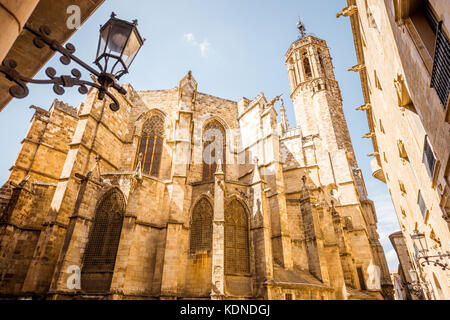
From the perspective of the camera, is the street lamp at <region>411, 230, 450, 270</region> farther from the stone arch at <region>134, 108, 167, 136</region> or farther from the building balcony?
the stone arch at <region>134, 108, 167, 136</region>

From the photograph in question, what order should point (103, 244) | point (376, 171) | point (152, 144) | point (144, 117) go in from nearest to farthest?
1. point (103, 244)
2. point (376, 171)
3. point (152, 144)
4. point (144, 117)

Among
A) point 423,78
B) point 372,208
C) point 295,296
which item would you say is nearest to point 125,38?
point 423,78

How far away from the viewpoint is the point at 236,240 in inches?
511

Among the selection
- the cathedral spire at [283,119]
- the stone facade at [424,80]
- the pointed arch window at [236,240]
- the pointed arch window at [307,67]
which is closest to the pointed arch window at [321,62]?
the pointed arch window at [307,67]

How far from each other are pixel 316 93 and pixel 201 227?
20219 mm

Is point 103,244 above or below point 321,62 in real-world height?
below

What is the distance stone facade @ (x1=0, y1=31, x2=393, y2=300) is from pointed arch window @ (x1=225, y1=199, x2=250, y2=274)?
0.05 m

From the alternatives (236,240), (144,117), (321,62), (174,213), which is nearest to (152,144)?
(144,117)

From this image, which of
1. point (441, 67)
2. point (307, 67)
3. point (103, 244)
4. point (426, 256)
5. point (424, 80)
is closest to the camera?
point (441, 67)

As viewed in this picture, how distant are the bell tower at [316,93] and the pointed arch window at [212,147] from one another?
7897mm

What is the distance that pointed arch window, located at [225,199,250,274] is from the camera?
488 inches

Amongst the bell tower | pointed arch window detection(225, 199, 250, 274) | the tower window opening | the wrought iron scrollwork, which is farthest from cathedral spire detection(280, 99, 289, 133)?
the wrought iron scrollwork

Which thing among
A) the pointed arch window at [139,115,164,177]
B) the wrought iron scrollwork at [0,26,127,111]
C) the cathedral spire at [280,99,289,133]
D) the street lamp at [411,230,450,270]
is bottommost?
the street lamp at [411,230,450,270]

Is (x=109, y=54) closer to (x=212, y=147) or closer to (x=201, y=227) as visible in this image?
(x=201, y=227)
